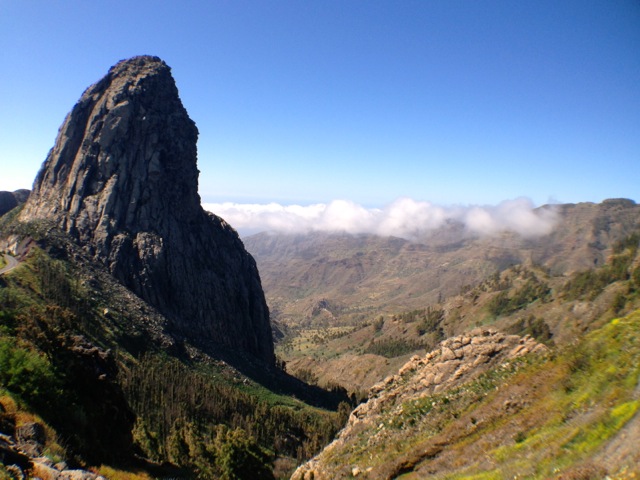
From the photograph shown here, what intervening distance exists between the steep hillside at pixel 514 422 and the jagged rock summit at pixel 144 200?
108m

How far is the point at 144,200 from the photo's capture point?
15062 cm

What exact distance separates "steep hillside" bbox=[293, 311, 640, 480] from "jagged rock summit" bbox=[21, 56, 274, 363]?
4259 inches

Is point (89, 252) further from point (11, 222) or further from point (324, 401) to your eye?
point (324, 401)

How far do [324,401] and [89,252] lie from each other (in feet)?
346

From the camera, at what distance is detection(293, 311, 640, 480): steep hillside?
53.2 ft

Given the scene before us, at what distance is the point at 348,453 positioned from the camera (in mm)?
42625

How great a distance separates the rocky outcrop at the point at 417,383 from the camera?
4381 centimetres

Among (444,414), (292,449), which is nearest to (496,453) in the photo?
(444,414)

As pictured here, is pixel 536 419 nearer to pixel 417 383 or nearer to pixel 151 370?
pixel 417 383

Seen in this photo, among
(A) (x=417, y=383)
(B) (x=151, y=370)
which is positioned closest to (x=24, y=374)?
(A) (x=417, y=383)

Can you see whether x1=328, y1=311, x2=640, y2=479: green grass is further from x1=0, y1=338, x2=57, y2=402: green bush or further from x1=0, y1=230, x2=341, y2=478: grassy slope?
x1=0, y1=230, x2=341, y2=478: grassy slope

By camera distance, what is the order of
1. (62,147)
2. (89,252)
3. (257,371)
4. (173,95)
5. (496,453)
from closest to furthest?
1. (496,453)
2. (89,252)
3. (257,371)
4. (62,147)
5. (173,95)

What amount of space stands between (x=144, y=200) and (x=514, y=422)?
6042 inches

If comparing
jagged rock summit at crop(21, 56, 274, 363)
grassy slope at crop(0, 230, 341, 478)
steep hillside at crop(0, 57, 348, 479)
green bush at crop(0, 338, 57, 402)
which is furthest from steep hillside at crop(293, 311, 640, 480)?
jagged rock summit at crop(21, 56, 274, 363)
